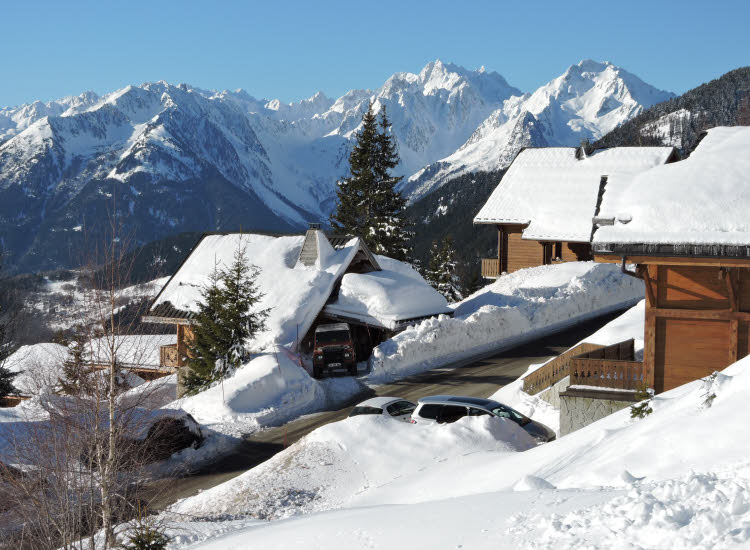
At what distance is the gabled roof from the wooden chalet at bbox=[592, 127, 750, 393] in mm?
23

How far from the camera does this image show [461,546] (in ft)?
25.4

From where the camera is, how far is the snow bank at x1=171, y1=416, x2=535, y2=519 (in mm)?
15953

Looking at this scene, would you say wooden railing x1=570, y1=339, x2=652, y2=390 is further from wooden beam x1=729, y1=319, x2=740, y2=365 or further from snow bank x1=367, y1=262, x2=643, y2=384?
snow bank x1=367, y1=262, x2=643, y2=384

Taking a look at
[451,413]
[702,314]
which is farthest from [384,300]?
[702,314]

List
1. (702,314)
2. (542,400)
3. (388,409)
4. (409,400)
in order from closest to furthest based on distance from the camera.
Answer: (702,314) < (388,409) < (542,400) < (409,400)

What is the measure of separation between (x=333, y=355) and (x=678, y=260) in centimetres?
1529

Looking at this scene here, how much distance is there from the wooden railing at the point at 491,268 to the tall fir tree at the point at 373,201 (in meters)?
5.43

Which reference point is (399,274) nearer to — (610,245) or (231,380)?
(231,380)

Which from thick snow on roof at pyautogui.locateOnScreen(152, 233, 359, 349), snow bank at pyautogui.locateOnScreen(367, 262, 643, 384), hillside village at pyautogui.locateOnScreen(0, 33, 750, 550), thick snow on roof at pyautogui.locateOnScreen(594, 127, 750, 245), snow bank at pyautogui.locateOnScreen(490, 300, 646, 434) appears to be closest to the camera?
hillside village at pyautogui.locateOnScreen(0, 33, 750, 550)

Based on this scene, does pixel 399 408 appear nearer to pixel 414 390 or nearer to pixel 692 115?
pixel 414 390

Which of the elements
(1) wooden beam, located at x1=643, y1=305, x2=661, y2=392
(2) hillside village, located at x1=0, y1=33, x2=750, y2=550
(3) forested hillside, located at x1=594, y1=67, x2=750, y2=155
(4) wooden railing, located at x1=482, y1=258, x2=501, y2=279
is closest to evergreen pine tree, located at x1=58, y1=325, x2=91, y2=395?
(2) hillside village, located at x1=0, y1=33, x2=750, y2=550

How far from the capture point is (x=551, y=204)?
45.4 meters

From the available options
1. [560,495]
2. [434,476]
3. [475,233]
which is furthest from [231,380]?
[475,233]

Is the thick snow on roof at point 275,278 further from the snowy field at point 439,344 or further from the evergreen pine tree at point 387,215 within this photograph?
the evergreen pine tree at point 387,215
